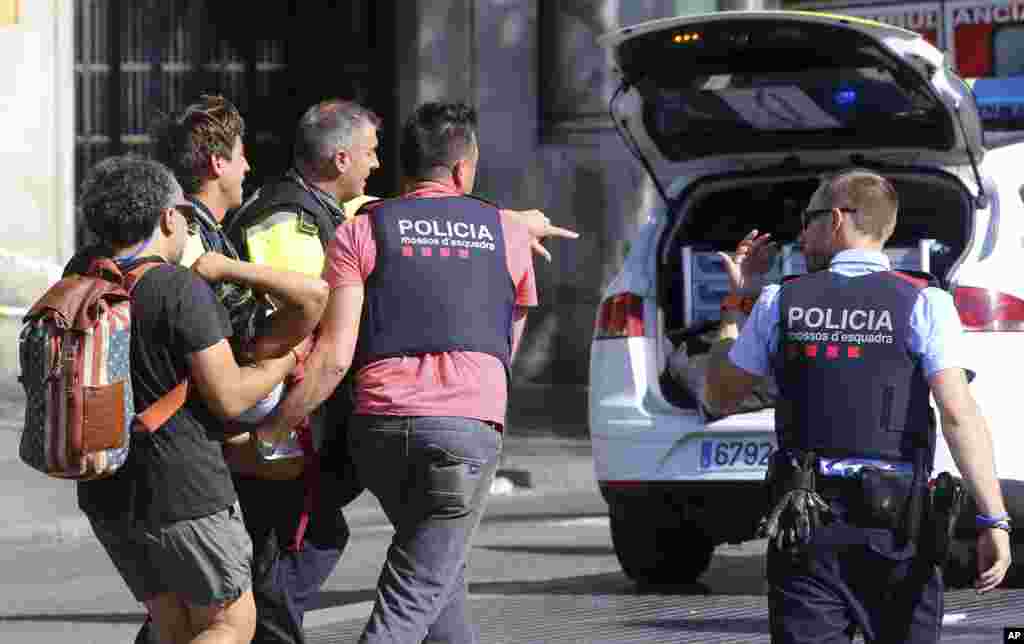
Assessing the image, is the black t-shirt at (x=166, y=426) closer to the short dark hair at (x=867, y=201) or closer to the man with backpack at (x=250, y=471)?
the man with backpack at (x=250, y=471)

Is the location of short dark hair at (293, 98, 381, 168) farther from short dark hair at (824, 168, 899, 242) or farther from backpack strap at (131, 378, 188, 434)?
short dark hair at (824, 168, 899, 242)

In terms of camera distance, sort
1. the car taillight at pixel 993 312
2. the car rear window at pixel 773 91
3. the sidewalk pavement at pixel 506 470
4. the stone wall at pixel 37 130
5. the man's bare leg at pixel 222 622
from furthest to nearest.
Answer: the stone wall at pixel 37 130 → the sidewalk pavement at pixel 506 470 → the car rear window at pixel 773 91 → the car taillight at pixel 993 312 → the man's bare leg at pixel 222 622

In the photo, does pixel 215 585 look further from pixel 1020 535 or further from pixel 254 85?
pixel 254 85

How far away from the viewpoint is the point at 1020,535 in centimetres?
842

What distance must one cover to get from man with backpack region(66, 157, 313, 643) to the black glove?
1.26m

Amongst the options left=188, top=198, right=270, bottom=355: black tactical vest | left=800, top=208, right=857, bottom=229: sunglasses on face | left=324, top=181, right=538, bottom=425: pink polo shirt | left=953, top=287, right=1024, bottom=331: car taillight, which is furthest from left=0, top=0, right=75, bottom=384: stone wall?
left=800, top=208, right=857, bottom=229: sunglasses on face

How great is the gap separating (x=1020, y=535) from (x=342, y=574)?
325cm

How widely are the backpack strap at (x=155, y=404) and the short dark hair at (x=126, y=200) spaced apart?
9cm

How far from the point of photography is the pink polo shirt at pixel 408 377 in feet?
19.3

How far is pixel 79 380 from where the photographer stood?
17.0 ft

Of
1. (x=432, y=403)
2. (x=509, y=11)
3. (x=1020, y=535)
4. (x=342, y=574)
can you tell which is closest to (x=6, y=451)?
(x=342, y=574)

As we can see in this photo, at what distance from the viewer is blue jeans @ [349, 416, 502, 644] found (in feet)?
19.2

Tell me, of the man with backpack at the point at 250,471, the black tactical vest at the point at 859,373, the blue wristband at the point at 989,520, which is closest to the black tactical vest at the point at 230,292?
the man with backpack at the point at 250,471

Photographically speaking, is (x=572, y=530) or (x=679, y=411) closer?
(x=679, y=411)
